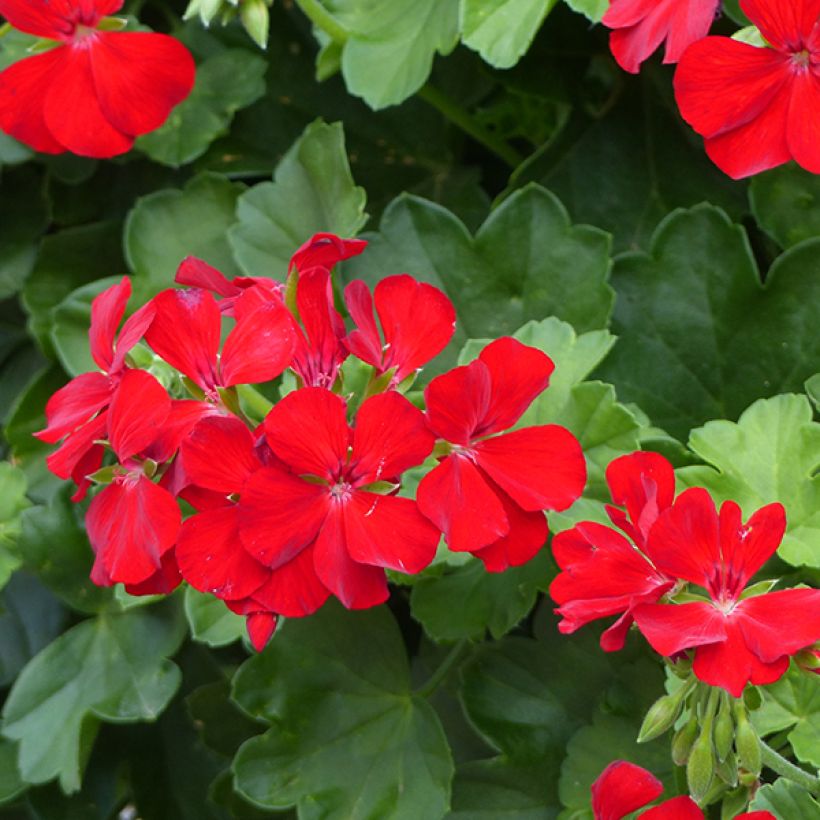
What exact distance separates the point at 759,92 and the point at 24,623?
79 centimetres

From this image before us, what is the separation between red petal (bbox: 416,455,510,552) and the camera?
27.7 inches

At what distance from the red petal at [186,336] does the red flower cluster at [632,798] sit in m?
0.30

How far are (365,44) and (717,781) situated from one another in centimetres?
63

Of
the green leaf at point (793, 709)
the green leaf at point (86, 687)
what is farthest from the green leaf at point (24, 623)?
the green leaf at point (793, 709)

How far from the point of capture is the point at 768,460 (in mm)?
907

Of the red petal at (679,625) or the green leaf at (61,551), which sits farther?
the green leaf at (61,551)

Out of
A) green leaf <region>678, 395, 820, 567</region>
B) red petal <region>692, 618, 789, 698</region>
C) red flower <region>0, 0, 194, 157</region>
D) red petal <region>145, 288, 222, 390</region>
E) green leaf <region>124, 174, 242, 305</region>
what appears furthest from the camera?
green leaf <region>124, 174, 242, 305</region>

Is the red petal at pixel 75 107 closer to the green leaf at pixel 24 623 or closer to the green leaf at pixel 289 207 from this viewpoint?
the green leaf at pixel 289 207

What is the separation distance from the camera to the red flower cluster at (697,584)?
2.09 ft

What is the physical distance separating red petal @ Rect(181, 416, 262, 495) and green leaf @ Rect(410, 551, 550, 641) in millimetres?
273

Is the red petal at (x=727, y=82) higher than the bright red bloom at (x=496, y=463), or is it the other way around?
the red petal at (x=727, y=82)

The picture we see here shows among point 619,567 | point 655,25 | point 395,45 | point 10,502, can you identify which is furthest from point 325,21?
point 619,567

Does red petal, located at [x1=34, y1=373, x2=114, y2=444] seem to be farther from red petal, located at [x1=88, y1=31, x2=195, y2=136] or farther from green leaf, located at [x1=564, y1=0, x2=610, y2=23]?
green leaf, located at [x1=564, y1=0, x2=610, y2=23]

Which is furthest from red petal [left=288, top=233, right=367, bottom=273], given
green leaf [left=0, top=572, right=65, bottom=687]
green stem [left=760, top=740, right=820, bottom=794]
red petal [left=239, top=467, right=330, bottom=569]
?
green leaf [left=0, top=572, right=65, bottom=687]
